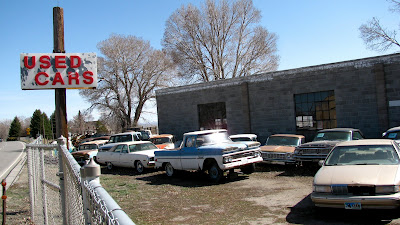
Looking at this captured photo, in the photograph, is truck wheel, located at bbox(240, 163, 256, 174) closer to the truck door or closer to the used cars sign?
the truck door

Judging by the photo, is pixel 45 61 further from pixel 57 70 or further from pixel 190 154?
pixel 190 154

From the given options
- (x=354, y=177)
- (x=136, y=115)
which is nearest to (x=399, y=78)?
(x=354, y=177)

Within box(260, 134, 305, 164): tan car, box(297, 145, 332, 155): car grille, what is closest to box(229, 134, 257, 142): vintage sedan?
box(260, 134, 305, 164): tan car

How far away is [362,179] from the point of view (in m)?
6.79

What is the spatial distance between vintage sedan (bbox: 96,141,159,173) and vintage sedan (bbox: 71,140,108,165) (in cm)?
86

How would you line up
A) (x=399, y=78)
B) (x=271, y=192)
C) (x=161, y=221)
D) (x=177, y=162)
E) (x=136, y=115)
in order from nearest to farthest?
(x=161, y=221) → (x=271, y=192) → (x=177, y=162) → (x=399, y=78) → (x=136, y=115)

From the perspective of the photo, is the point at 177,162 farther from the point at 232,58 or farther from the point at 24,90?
the point at 232,58

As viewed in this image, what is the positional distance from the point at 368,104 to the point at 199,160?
1034 centimetres

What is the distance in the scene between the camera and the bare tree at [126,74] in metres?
45.4

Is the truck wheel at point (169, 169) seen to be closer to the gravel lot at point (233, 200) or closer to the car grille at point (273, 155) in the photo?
the gravel lot at point (233, 200)

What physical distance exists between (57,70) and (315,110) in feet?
50.3

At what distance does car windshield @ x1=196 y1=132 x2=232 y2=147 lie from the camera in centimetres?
1302

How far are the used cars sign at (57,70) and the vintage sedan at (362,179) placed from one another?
5.67 meters

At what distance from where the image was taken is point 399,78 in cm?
1725
